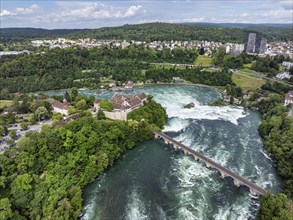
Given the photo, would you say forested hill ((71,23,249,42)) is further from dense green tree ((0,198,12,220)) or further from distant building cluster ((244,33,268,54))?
dense green tree ((0,198,12,220))

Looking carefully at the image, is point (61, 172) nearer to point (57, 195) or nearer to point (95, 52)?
point (57, 195)

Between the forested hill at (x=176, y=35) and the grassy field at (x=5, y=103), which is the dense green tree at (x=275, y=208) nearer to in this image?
the grassy field at (x=5, y=103)

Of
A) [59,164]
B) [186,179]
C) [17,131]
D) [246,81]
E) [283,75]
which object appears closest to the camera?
[59,164]

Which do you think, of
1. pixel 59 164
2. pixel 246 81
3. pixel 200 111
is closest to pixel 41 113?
pixel 59 164

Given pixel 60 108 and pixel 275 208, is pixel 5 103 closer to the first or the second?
pixel 60 108

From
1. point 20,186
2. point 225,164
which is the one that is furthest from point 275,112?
point 20,186

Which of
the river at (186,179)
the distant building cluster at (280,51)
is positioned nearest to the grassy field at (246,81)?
the river at (186,179)

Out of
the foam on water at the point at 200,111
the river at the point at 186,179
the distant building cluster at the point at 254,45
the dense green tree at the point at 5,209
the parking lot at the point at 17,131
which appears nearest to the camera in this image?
the dense green tree at the point at 5,209
